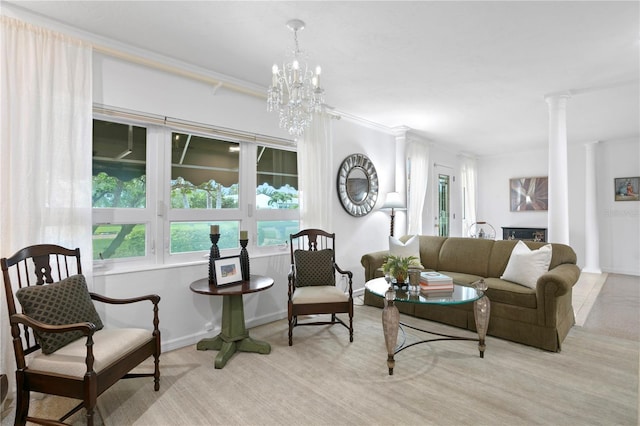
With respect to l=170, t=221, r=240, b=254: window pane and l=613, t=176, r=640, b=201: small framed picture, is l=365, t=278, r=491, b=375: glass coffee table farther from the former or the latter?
l=613, t=176, r=640, b=201: small framed picture

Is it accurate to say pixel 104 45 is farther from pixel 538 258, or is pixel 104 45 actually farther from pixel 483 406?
pixel 538 258

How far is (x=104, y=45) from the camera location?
2621mm

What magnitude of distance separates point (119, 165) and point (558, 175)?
463cm

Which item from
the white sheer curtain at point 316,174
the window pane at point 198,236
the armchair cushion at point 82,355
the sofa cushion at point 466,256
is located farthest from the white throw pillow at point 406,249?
the armchair cushion at point 82,355

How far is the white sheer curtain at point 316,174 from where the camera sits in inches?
155

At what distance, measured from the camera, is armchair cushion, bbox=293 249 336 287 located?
11.5 ft

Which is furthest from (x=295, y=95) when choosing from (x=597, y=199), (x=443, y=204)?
(x=597, y=199)

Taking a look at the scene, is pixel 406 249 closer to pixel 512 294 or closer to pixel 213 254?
pixel 512 294

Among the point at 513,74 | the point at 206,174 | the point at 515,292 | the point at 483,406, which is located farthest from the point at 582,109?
the point at 206,174

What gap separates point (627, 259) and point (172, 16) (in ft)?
27.1

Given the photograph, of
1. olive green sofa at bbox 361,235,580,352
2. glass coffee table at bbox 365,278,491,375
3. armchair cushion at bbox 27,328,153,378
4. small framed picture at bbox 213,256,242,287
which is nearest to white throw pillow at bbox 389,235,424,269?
olive green sofa at bbox 361,235,580,352

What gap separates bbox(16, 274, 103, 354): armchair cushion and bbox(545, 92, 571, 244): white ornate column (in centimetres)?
455

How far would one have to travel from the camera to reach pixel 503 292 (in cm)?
318

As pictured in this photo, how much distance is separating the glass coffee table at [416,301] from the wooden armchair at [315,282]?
1.21 feet
